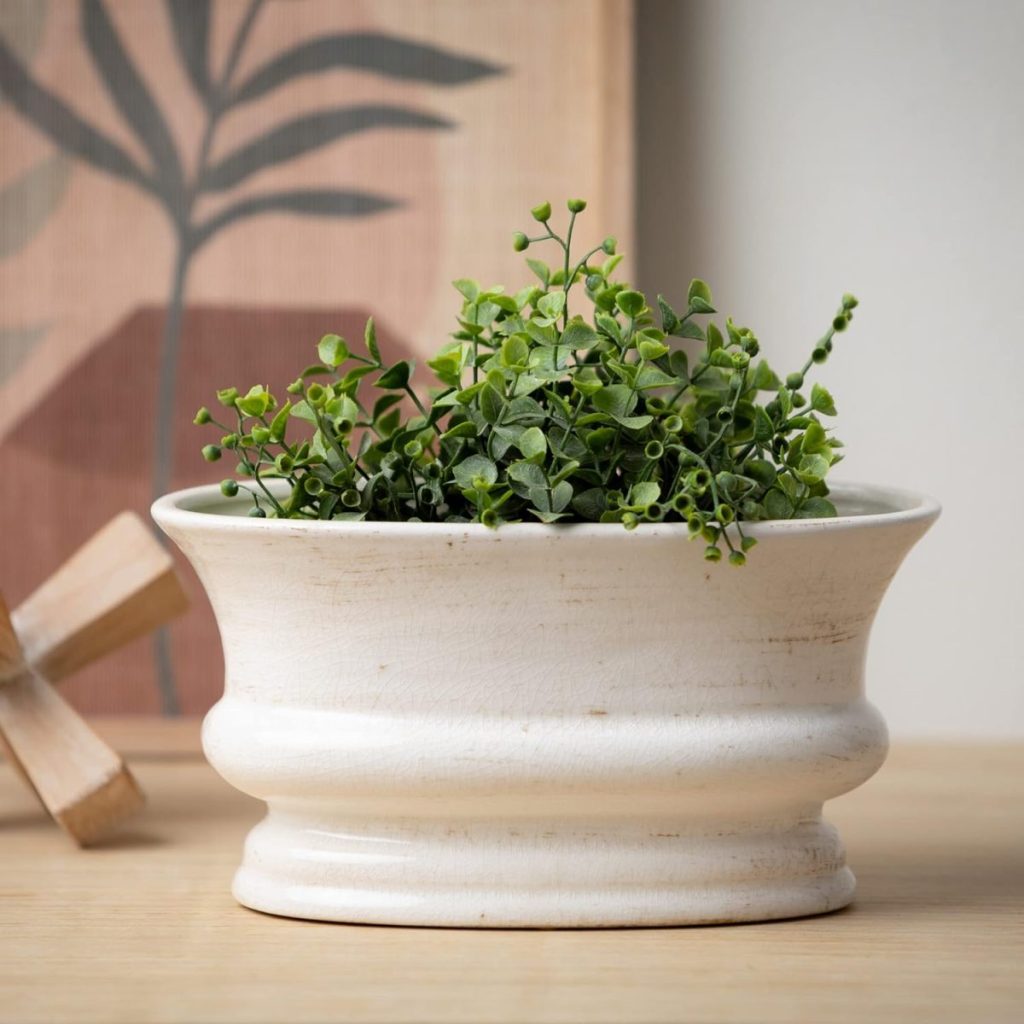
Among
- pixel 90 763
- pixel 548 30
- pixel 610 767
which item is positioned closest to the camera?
pixel 610 767

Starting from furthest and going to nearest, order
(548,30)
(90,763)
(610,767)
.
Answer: (548,30), (90,763), (610,767)

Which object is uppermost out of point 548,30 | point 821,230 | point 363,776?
point 548,30

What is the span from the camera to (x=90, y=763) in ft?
1.99

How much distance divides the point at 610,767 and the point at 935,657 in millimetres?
568

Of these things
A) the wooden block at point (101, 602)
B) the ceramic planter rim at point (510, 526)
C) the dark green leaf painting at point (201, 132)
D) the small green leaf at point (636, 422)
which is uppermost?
the dark green leaf painting at point (201, 132)

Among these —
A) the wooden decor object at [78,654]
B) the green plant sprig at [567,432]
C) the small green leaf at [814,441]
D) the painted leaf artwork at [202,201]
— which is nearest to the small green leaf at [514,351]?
the green plant sprig at [567,432]

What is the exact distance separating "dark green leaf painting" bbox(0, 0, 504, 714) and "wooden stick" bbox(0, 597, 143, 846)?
0.34 metres

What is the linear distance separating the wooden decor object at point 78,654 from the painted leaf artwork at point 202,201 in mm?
264

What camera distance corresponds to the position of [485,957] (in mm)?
451

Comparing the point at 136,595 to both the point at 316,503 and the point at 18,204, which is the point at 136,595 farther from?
the point at 18,204

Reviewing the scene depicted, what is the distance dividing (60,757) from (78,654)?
0.07 meters

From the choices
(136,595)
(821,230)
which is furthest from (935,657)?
(136,595)

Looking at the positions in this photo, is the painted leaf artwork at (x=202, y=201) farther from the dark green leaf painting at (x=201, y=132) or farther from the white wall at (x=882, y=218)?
the white wall at (x=882, y=218)

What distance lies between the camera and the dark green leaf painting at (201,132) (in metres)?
0.92
